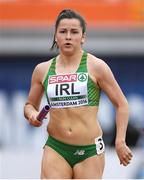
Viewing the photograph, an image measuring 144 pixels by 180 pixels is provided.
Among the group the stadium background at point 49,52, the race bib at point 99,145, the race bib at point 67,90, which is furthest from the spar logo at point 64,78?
the stadium background at point 49,52

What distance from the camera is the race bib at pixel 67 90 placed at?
7.80 m

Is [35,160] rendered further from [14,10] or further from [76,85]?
[76,85]

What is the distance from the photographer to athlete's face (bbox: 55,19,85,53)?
779cm

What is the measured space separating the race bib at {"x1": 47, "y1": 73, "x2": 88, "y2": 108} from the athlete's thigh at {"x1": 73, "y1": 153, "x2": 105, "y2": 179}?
46 centimetres

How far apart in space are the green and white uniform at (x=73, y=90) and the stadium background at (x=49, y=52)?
7.30 meters

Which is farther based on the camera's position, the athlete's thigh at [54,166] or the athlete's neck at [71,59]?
the athlete's neck at [71,59]

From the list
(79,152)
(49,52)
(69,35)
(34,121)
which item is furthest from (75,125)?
(49,52)

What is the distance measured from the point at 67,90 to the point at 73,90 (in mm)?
48

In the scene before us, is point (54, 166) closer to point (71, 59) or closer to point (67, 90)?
point (67, 90)

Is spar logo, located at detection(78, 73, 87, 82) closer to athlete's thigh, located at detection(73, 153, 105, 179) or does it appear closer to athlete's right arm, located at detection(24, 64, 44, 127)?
athlete's right arm, located at detection(24, 64, 44, 127)

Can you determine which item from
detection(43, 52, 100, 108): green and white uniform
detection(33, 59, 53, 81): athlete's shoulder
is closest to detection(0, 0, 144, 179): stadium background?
detection(33, 59, 53, 81): athlete's shoulder

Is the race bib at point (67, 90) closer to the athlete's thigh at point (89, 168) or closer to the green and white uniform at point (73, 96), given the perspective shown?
the green and white uniform at point (73, 96)

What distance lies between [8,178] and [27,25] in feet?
8.77

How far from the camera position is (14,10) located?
51.8ft
